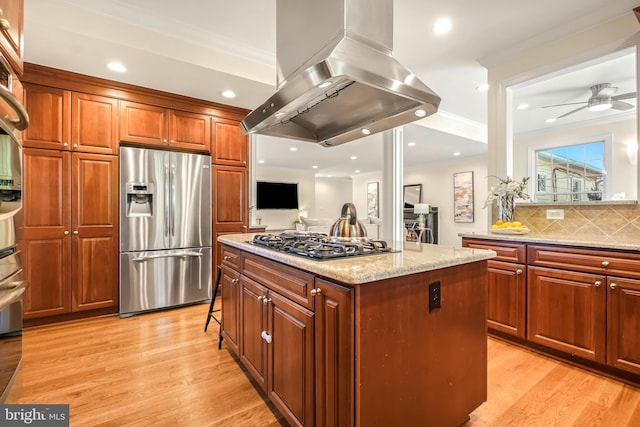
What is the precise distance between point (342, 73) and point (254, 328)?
4.59 feet

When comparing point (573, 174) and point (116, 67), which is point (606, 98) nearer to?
point (573, 174)

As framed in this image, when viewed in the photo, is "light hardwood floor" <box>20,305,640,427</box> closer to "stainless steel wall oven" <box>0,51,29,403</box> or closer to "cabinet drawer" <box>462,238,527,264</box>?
"stainless steel wall oven" <box>0,51,29,403</box>

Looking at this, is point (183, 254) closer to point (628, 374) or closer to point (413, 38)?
point (413, 38)

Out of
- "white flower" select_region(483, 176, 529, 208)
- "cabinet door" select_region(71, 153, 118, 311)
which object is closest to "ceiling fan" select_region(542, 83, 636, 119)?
"white flower" select_region(483, 176, 529, 208)

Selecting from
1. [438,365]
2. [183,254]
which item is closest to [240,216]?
[183,254]

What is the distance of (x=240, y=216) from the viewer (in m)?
3.80

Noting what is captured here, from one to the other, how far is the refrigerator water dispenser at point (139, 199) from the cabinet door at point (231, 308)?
151 cm

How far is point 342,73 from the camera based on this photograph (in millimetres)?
1230

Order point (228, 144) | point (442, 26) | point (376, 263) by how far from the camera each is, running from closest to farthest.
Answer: point (376, 263) < point (442, 26) < point (228, 144)

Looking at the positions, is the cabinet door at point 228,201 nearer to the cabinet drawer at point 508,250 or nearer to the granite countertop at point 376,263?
the granite countertop at point 376,263

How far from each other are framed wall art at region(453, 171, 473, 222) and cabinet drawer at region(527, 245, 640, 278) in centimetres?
532

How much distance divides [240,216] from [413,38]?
271cm

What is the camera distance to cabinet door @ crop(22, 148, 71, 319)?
2668 millimetres

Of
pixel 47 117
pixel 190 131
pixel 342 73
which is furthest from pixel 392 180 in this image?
pixel 47 117
